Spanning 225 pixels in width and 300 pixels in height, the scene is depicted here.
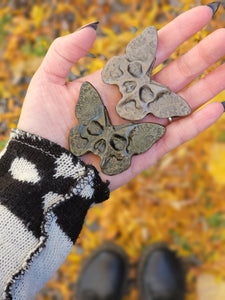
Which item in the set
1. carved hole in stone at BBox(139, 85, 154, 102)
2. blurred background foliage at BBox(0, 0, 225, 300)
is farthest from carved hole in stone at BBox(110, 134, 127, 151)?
blurred background foliage at BBox(0, 0, 225, 300)

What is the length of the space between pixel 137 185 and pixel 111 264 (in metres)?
Answer: 0.60

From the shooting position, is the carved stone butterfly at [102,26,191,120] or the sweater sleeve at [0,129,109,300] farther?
the carved stone butterfly at [102,26,191,120]

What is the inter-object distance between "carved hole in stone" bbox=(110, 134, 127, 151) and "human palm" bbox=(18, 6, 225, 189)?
11cm

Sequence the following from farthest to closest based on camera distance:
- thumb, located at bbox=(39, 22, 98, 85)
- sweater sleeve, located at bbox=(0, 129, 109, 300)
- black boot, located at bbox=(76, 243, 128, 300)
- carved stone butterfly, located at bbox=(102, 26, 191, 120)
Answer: black boot, located at bbox=(76, 243, 128, 300), carved stone butterfly, located at bbox=(102, 26, 191, 120), thumb, located at bbox=(39, 22, 98, 85), sweater sleeve, located at bbox=(0, 129, 109, 300)

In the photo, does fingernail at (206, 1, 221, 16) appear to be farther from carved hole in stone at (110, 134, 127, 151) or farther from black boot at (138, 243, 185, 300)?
black boot at (138, 243, 185, 300)

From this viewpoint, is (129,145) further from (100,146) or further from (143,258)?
(143,258)

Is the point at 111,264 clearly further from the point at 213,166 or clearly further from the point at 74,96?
the point at 74,96

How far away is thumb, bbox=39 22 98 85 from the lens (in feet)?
4.62

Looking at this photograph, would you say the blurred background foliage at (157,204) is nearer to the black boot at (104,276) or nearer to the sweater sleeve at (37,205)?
the black boot at (104,276)

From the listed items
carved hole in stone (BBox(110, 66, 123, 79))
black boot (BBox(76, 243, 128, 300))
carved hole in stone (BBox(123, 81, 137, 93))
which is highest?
carved hole in stone (BBox(110, 66, 123, 79))

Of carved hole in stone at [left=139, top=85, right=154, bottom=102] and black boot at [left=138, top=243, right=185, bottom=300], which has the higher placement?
carved hole in stone at [left=139, top=85, right=154, bottom=102]

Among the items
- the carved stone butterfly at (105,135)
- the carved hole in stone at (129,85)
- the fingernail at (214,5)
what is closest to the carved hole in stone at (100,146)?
the carved stone butterfly at (105,135)

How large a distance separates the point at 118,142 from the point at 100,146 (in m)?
0.09

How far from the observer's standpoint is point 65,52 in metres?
1.45
